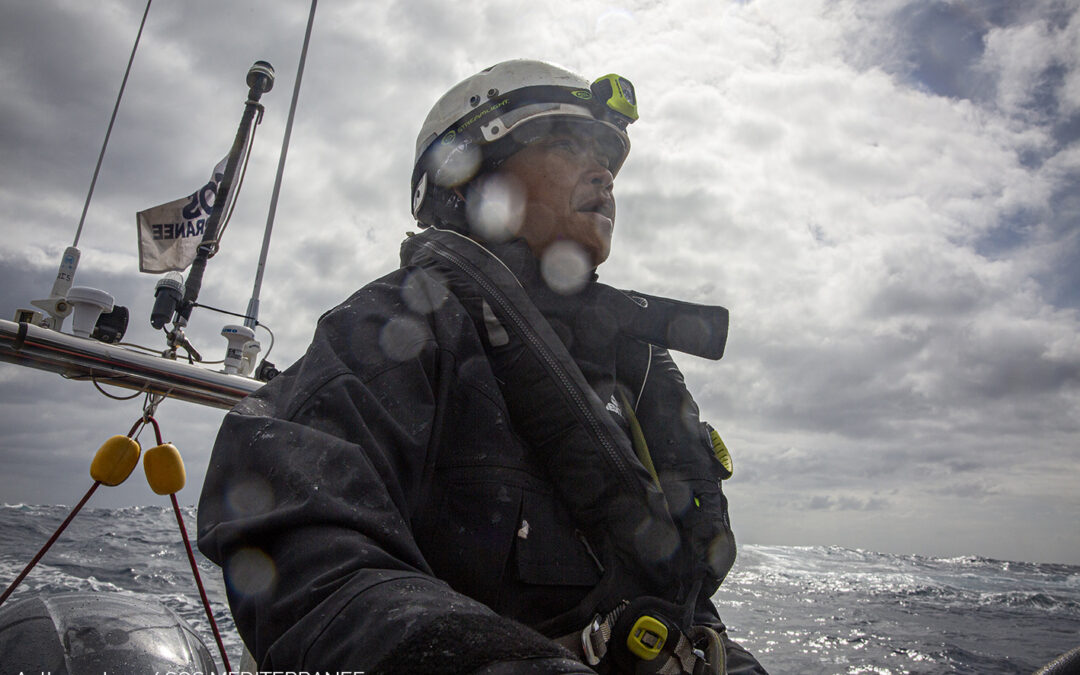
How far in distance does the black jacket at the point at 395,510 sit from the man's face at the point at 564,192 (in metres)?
0.50

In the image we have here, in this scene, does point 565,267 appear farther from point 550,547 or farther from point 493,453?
point 550,547

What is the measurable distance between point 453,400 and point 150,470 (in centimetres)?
221

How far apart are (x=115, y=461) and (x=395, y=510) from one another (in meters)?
2.48

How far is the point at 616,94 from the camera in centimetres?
228

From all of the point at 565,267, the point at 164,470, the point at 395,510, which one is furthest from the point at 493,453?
the point at 164,470

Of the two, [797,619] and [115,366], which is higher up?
[115,366]

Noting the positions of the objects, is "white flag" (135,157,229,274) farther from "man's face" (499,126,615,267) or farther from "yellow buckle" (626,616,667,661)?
"yellow buckle" (626,616,667,661)

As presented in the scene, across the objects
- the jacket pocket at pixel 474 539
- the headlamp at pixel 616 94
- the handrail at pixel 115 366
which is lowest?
the jacket pocket at pixel 474 539

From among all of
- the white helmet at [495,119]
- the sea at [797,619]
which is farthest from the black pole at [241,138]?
the white helmet at [495,119]

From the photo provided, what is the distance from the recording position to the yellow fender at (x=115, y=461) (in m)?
2.71

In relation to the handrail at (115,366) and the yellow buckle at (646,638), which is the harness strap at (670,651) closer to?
the yellow buckle at (646,638)

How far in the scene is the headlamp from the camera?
2264mm

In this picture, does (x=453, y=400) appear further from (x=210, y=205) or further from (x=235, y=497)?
(x=210, y=205)

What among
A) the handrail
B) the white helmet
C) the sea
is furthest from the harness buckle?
the sea
